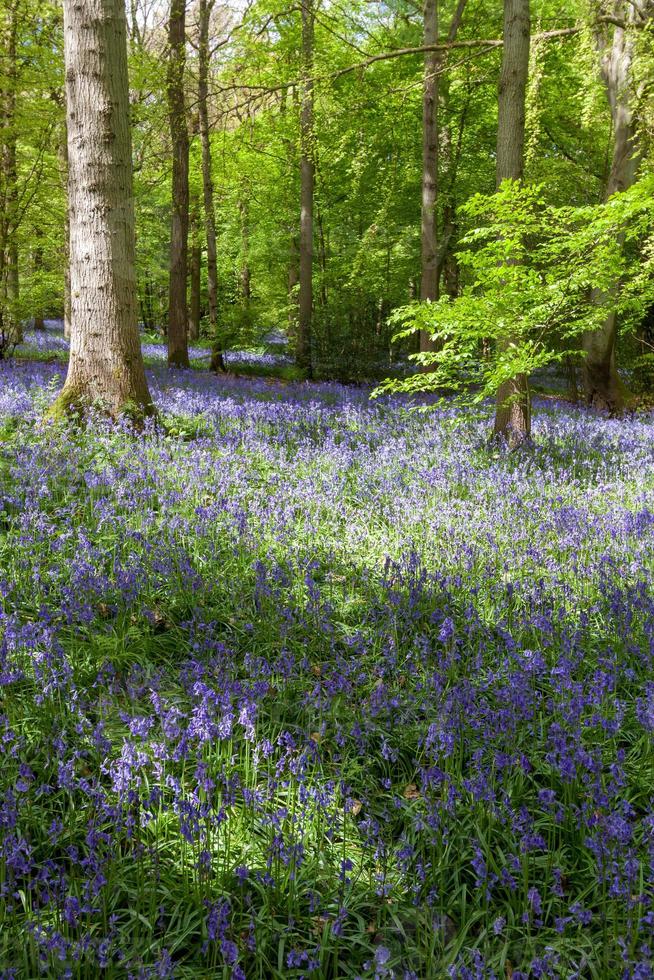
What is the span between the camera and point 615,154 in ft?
44.4

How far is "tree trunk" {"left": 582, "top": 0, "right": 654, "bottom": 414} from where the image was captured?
12.2 m

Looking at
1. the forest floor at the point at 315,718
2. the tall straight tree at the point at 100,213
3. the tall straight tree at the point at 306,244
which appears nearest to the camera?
the forest floor at the point at 315,718

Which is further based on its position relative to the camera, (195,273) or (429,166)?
(195,273)

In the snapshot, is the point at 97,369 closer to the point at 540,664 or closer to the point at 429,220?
the point at 540,664

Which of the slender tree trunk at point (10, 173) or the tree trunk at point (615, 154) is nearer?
the slender tree trunk at point (10, 173)

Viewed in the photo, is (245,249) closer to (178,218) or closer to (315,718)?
(178,218)

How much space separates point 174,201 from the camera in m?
13.9

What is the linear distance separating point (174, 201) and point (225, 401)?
734cm

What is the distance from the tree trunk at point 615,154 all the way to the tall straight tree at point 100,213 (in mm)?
8318

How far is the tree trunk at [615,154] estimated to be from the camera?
1217cm

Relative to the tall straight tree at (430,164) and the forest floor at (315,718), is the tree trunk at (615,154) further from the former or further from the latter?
the forest floor at (315,718)

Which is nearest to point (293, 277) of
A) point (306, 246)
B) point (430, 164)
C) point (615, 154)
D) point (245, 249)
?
point (245, 249)

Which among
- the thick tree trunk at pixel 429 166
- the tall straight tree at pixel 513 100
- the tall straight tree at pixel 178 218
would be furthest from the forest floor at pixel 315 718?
the thick tree trunk at pixel 429 166

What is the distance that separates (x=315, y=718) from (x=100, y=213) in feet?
18.2
